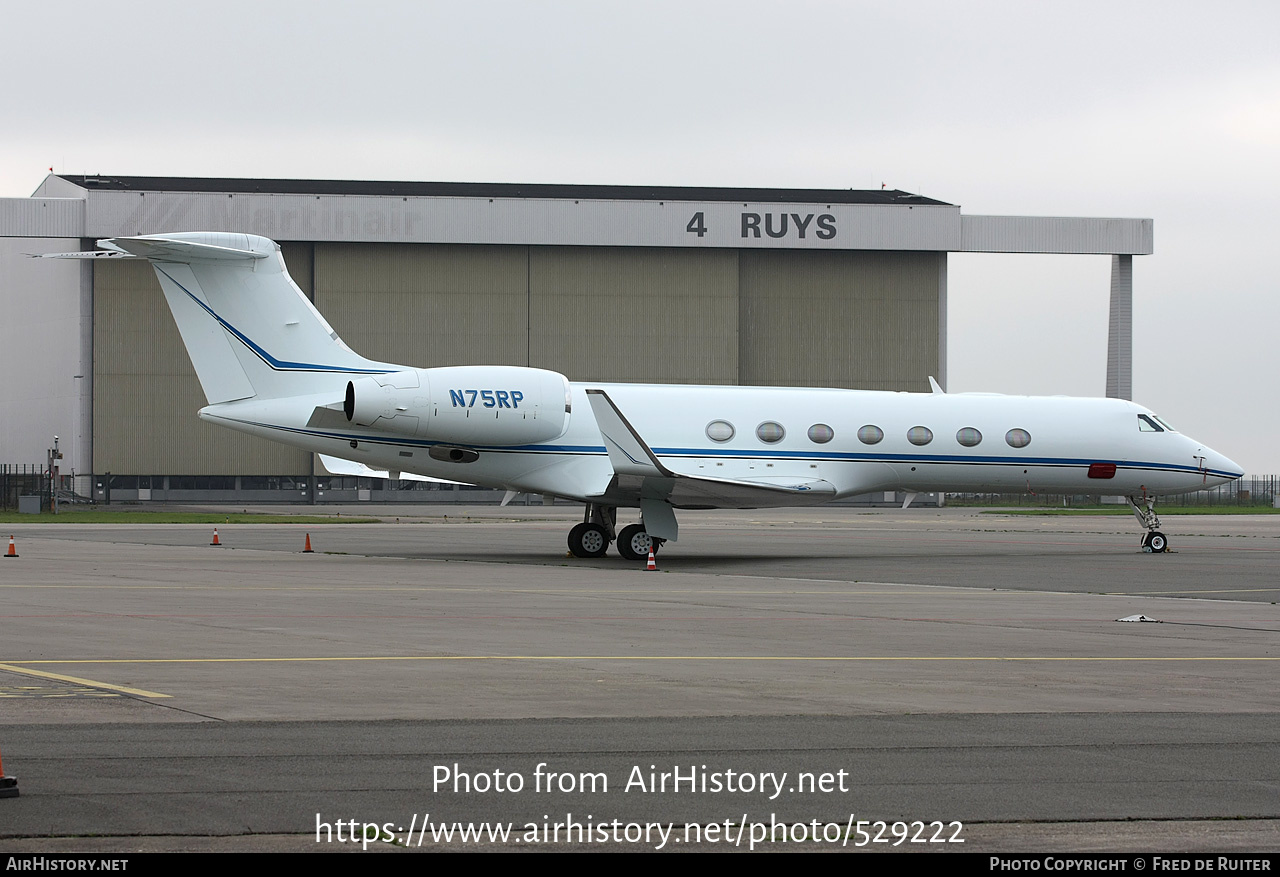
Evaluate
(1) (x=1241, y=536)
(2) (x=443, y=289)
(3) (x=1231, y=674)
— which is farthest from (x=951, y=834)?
(2) (x=443, y=289)

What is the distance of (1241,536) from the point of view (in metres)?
37.4

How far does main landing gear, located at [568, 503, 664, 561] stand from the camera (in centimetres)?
2416

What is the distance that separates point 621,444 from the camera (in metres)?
22.7

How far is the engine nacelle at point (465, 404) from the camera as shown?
23.3 metres

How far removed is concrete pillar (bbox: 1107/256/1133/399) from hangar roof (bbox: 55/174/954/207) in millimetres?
9067

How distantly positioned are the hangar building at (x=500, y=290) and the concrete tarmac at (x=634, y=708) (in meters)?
43.5

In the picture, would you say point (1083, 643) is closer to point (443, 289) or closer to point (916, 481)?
point (916, 481)

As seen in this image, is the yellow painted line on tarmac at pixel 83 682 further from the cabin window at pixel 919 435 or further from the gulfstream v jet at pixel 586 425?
the cabin window at pixel 919 435

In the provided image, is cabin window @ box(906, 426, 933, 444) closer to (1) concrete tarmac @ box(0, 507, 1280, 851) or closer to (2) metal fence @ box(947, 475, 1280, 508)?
(1) concrete tarmac @ box(0, 507, 1280, 851)

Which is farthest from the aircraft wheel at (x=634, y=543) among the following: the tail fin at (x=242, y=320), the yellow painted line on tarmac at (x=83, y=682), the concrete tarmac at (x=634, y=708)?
the yellow painted line on tarmac at (x=83, y=682)

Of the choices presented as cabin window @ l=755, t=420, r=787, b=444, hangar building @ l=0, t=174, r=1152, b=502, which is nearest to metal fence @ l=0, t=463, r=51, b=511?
hangar building @ l=0, t=174, r=1152, b=502

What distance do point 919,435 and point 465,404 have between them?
28.9 feet

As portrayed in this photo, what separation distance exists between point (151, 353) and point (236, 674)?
2201 inches

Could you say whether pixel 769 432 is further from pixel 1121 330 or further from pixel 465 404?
pixel 1121 330
